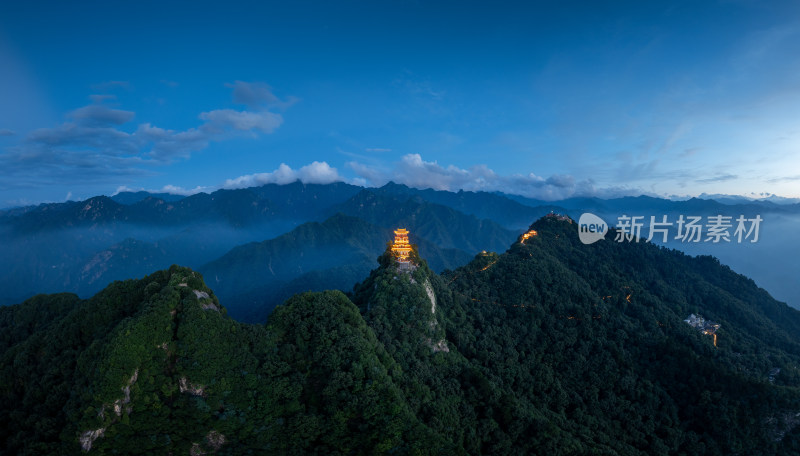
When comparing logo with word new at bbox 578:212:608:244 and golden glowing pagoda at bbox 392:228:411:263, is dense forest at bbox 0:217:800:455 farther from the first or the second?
logo with word new at bbox 578:212:608:244

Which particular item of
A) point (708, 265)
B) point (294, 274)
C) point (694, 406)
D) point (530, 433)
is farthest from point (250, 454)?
point (294, 274)

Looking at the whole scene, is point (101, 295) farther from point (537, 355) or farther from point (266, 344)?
point (537, 355)

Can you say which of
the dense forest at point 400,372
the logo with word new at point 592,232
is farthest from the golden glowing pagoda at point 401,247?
the logo with word new at point 592,232

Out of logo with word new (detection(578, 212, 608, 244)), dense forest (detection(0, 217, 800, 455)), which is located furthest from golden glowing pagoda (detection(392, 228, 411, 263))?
logo with word new (detection(578, 212, 608, 244))

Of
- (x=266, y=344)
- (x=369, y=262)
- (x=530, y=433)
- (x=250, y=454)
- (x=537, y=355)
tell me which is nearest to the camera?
(x=250, y=454)

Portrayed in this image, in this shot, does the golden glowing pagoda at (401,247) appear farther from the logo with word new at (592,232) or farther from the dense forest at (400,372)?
the logo with word new at (592,232)

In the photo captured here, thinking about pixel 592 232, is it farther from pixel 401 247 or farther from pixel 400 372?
pixel 400 372
